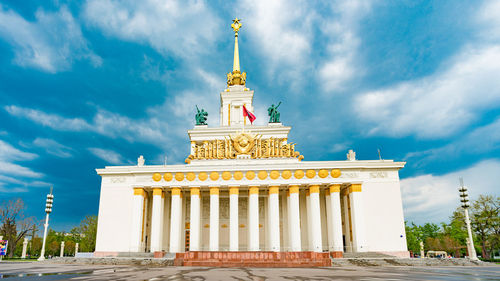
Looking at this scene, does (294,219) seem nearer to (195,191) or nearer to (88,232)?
(195,191)

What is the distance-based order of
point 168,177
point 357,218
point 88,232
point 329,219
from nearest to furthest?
point 357,218
point 168,177
point 329,219
point 88,232

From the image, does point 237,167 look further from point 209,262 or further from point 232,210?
point 209,262

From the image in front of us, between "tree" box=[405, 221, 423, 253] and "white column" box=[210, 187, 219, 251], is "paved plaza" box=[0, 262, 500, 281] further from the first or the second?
"tree" box=[405, 221, 423, 253]

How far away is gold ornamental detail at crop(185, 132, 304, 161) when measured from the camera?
3183 centimetres

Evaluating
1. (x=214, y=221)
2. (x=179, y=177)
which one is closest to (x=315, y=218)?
(x=214, y=221)

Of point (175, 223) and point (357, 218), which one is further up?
point (357, 218)

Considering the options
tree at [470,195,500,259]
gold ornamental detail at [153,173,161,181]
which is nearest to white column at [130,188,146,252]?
gold ornamental detail at [153,173,161,181]

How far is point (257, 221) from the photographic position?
1113 inches

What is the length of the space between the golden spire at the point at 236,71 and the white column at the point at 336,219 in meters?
22.0

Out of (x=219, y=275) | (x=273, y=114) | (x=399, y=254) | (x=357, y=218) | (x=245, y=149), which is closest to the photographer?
(x=219, y=275)

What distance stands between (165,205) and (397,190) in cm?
2351

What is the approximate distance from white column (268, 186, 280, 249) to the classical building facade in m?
0.09

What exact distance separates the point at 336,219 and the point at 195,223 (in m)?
13.3

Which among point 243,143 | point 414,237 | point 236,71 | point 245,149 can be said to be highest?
point 236,71
